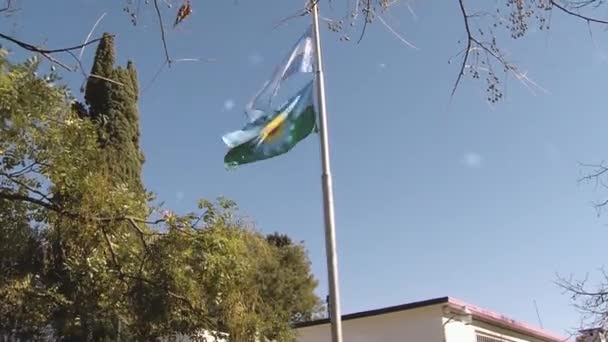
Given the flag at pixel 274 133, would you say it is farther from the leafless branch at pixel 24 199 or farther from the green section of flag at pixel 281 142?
the leafless branch at pixel 24 199

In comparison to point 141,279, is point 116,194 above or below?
above

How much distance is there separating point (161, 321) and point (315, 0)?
725 centimetres

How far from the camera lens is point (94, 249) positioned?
9.98 meters

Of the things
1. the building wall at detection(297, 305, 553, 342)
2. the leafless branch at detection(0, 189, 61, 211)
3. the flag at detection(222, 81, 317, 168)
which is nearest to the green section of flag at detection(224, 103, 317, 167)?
the flag at detection(222, 81, 317, 168)

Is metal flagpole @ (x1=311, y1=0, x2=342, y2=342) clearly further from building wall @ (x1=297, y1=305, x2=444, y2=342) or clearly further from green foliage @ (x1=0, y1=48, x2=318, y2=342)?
building wall @ (x1=297, y1=305, x2=444, y2=342)

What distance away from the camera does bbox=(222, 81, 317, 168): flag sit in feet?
→ 38.7

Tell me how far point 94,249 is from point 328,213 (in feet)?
10.1

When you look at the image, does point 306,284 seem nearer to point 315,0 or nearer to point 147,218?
point 147,218

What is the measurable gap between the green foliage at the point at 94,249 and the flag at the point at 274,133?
4.08ft

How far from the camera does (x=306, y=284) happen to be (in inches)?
1406

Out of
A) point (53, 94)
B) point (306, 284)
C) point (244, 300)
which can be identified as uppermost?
point (306, 284)

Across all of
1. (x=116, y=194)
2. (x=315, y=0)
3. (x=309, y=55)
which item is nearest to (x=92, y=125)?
(x=116, y=194)

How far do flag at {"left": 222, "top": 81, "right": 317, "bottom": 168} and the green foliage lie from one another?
1.24m

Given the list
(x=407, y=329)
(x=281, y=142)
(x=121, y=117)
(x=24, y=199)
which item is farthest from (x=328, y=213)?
(x=121, y=117)
